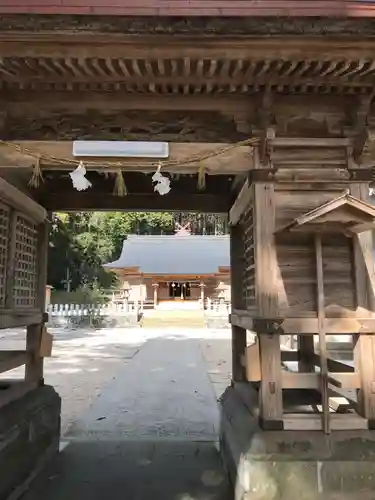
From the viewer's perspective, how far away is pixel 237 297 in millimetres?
4969

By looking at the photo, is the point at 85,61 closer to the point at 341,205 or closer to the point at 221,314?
the point at 341,205

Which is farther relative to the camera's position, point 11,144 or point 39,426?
point 39,426

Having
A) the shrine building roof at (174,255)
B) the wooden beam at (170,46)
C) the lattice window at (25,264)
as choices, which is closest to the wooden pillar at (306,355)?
the lattice window at (25,264)

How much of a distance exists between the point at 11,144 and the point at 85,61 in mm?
913

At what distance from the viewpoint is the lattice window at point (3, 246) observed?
371 cm

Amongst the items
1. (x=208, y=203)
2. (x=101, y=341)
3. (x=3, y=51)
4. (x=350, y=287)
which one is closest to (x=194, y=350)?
(x=101, y=341)

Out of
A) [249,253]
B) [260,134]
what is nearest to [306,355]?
[249,253]

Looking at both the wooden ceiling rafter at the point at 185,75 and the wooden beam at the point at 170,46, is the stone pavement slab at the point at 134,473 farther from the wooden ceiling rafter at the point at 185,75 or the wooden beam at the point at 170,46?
the wooden beam at the point at 170,46

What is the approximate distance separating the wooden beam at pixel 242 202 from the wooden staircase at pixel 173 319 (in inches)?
885

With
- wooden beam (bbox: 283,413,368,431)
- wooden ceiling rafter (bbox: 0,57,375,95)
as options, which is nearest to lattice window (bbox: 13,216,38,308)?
wooden ceiling rafter (bbox: 0,57,375,95)

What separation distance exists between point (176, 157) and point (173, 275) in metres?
27.5

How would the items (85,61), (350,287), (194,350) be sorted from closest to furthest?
(85,61)
(350,287)
(194,350)

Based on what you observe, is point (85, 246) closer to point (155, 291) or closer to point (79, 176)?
point (155, 291)

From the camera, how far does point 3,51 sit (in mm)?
2930
